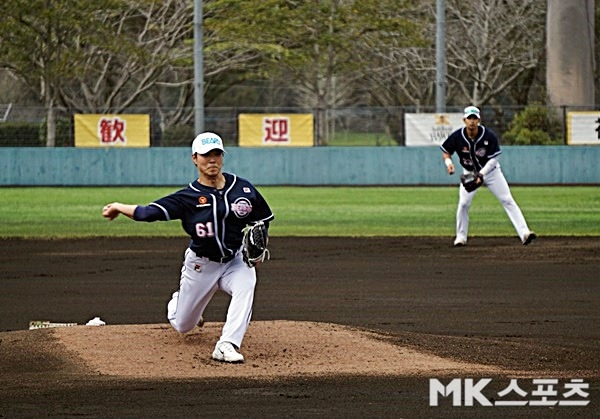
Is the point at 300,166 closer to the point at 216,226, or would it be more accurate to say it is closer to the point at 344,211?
the point at 344,211

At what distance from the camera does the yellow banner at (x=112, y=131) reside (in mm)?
37469

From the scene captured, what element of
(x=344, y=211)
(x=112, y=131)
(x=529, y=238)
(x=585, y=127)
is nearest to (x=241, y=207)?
(x=529, y=238)

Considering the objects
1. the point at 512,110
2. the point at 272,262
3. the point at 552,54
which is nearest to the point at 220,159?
the point at 272,262

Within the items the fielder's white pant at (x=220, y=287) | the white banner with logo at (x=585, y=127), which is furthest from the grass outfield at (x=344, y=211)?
the fielder's white pant at (x=220, y=287)

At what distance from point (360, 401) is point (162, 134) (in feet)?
112

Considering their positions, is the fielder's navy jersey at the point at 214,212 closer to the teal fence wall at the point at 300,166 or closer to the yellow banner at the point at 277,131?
the teal fence wall at the point at 300,166

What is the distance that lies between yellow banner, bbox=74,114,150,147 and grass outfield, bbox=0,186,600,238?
1691mm

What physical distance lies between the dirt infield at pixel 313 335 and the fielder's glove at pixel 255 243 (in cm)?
73

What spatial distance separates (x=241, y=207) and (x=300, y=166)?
28311mm

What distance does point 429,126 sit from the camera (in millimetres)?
37156

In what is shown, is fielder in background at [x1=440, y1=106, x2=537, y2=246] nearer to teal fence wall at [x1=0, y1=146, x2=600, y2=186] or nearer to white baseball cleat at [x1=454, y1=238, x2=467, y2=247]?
white baseball cleat at [x1=454, y1=238, x2=467, y2=247]

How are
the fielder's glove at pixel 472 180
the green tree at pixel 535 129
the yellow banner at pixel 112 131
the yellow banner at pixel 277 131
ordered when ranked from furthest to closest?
the green tree at pixel 535 129, the yellow banner at pixel 112 131, the yellow banner at pixel 277 131, the fielder's glove at pixel 472 180

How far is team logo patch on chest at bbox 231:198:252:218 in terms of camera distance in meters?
9.14

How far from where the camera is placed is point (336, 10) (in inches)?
1841
